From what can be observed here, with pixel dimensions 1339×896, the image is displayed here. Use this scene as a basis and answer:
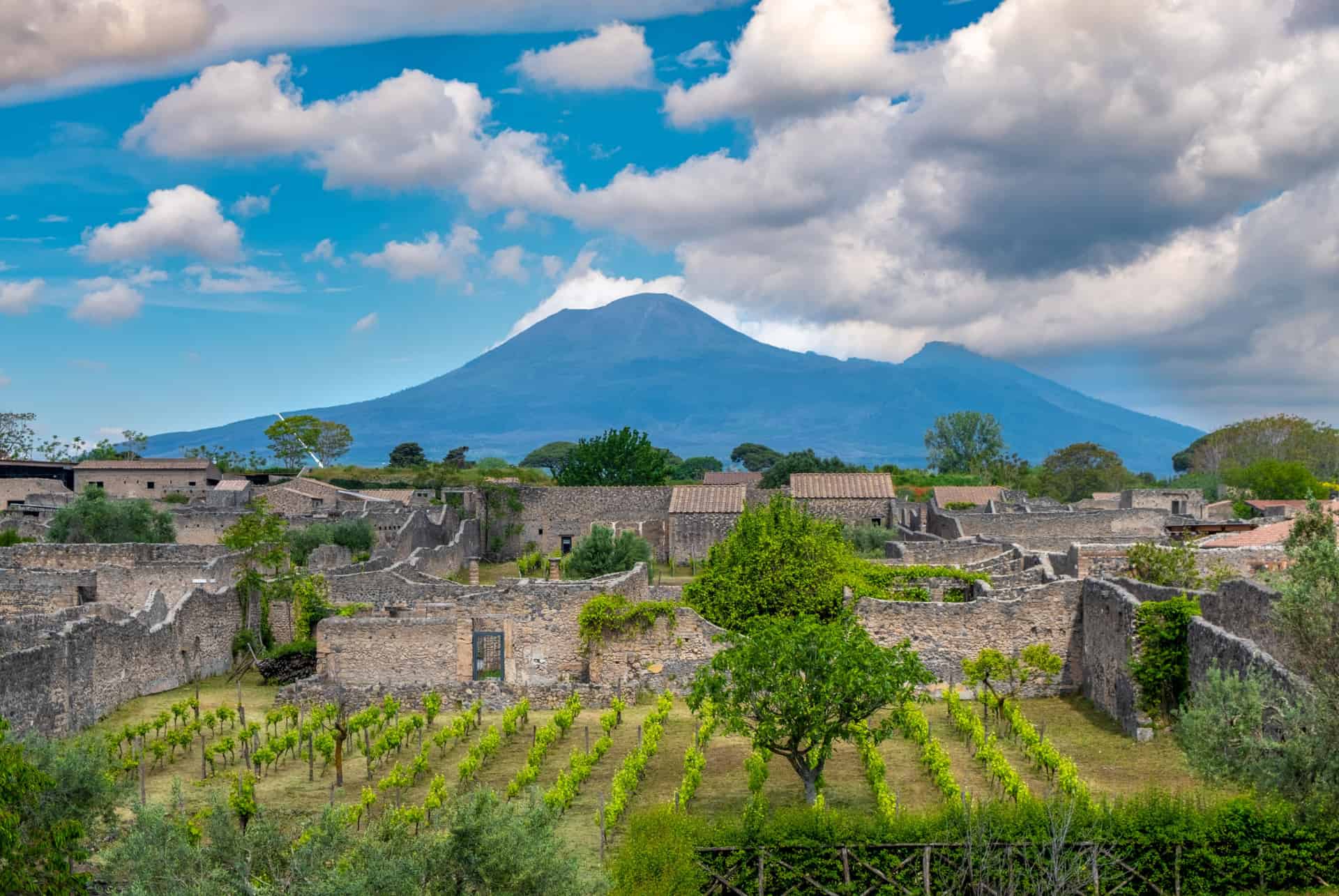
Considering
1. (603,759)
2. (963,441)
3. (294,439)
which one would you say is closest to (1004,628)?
(603,759)

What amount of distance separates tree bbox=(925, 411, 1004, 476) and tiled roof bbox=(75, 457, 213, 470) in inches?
3537

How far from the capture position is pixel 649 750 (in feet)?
80.7

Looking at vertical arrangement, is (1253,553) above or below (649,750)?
above

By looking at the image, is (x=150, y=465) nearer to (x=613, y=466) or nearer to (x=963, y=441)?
(x=613, y=466)

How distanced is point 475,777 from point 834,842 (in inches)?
338

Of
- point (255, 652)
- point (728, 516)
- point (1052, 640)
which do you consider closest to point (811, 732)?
point (1052, 640)

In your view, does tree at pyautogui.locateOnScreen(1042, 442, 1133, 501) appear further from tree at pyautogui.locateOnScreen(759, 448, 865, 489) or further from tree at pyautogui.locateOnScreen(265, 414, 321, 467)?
tree at pyautogui.locateOnScreen(265, 414, 321, 467)

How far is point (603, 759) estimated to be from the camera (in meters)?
24.8

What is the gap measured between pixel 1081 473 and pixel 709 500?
244ft

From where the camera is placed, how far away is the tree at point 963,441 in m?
154

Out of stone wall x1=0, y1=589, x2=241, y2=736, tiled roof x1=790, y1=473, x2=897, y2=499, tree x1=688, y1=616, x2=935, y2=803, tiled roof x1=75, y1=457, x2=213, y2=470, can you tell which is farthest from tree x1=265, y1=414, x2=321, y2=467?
tree x1=688, y1=616, x2=935, y2=803

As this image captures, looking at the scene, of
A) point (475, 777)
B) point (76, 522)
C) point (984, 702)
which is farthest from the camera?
point (76, 522)

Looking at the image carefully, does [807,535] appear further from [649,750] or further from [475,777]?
[475,777]

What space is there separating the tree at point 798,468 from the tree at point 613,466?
12.1 metres
